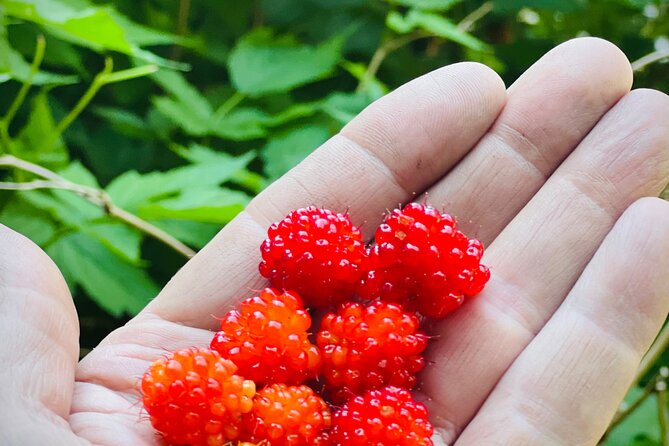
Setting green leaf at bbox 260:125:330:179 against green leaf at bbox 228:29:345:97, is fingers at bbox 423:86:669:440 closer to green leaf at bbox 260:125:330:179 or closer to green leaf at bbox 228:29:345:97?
green leaf at bbox 260:125:330:179

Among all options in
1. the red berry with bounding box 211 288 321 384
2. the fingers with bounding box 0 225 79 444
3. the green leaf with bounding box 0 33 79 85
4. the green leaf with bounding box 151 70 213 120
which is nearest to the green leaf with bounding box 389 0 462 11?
the green leaf with bounding box 151 70 213 120

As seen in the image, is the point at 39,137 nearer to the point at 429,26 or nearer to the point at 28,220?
the point at 28,220

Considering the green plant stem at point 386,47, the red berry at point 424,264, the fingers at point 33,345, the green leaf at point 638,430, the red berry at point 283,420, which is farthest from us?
the green plant stem at point 386,47

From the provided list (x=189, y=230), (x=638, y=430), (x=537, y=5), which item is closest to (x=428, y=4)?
(x=537, y=5)

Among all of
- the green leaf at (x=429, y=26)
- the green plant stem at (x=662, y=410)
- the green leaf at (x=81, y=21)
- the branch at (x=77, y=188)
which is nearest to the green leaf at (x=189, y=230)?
the branch at (x=77, y=188)

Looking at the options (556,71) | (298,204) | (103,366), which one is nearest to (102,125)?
(298,204)

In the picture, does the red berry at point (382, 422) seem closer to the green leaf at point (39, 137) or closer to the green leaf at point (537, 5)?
the green leaf at point (39, 137)
